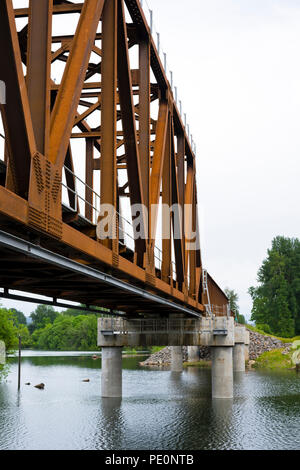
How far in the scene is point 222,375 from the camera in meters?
41.6

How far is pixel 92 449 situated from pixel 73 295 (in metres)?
7.29

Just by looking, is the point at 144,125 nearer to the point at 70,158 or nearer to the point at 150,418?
the point at 70,158

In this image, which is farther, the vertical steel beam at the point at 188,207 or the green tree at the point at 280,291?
the green tree at the point at 280,291

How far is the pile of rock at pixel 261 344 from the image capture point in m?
90.6

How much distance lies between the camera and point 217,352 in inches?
1658

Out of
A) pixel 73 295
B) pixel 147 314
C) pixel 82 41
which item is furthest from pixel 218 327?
pixel 82 41

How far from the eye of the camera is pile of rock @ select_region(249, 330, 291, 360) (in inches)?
3568

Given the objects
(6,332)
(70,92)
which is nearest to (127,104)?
Result: (70,92)

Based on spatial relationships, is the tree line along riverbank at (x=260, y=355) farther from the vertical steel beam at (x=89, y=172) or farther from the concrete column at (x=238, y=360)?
the vertical steel beam at (x=89, y=172)

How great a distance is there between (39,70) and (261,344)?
86.1 metres

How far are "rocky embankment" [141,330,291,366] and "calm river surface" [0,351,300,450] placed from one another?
35975 millimetres

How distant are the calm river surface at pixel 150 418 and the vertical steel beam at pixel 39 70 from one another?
19046 millimetres

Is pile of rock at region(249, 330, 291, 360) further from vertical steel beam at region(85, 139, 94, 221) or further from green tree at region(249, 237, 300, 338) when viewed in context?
vertical steel beam at region(85, 139, 94, 221)

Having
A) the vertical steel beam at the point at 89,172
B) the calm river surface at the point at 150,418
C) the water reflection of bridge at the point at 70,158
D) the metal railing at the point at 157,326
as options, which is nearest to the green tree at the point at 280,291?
the calm river surface at the point at 150,418
